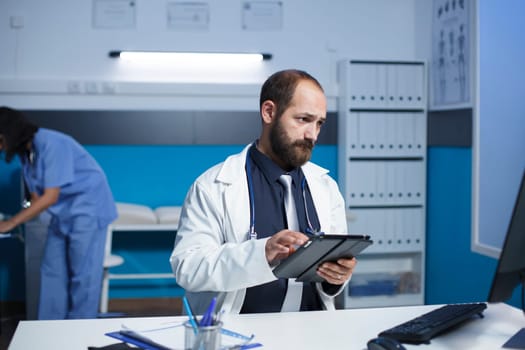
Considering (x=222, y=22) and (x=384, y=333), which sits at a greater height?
(x=222, y=22)

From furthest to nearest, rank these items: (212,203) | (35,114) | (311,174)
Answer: (35,114) → (311,174) → (212,203)

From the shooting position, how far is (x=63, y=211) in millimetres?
3773

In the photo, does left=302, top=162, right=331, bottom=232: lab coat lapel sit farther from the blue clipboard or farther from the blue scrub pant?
the blue scrub pant

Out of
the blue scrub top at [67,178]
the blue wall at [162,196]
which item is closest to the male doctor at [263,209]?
the blue scrub top at [67,178]

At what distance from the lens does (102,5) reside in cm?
481

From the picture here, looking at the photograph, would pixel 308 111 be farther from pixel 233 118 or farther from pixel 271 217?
pixel 233 118

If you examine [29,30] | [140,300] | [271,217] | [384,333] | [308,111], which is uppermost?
[29,30]

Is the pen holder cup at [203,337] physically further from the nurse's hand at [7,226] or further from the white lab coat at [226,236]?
the nurse's hand at [7,226]

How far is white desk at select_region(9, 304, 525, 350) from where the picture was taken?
160cm

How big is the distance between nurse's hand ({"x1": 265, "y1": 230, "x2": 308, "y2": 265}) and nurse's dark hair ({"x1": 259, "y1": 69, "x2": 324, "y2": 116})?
51cm

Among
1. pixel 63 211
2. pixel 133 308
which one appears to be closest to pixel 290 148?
pixel 63 211

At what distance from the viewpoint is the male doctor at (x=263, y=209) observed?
2021mm

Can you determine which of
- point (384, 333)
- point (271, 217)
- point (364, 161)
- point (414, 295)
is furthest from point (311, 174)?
point (414, 295)

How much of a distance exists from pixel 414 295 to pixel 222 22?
2.27 meters
